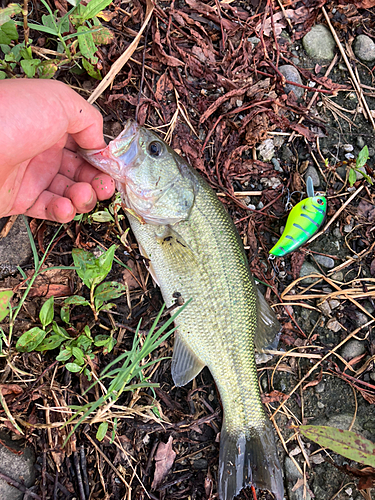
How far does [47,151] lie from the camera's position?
2.79 meters

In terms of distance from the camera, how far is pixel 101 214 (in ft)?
9.99

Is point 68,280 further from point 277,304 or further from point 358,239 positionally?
point 358,239

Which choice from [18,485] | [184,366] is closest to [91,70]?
[184,366]

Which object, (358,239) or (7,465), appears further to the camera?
(358,239)

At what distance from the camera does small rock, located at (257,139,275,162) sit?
363cm

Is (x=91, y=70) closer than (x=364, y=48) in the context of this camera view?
Yes

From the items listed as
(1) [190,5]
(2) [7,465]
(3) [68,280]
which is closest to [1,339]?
(3) [68,280]

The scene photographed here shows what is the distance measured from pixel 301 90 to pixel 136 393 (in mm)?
3322

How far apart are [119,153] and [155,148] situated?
29 cm

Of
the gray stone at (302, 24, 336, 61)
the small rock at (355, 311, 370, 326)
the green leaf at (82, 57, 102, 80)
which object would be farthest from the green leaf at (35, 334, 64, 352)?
the gray stone at (302, 24, 336, 61)

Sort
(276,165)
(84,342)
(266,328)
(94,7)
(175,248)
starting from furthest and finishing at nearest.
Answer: (276,165) < (266,328) < (175,248) < (84,342) < (94,7)

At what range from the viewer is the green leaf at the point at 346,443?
244cm

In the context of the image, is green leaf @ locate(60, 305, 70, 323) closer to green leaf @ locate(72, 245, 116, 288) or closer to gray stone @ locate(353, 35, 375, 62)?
green leaf @ locate(72, 245, 116, 288)

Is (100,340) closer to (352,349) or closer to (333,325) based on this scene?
(333,325)
